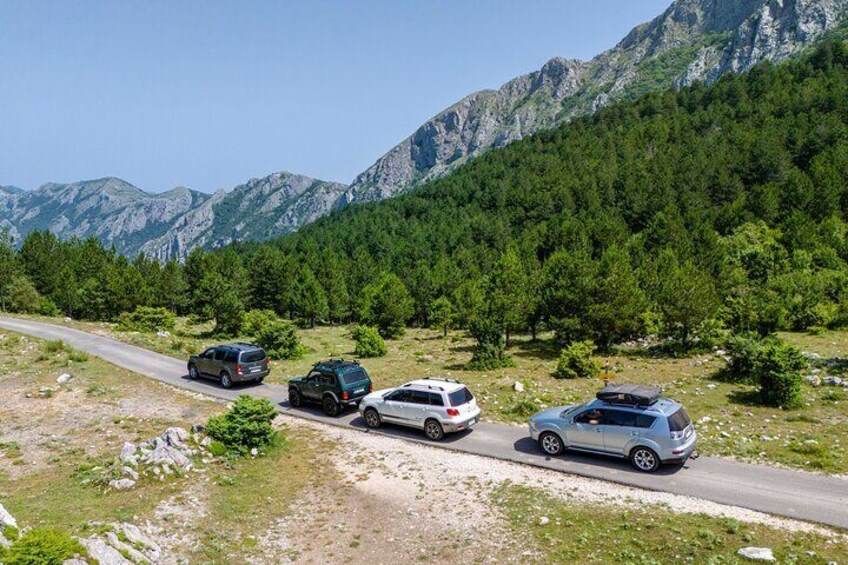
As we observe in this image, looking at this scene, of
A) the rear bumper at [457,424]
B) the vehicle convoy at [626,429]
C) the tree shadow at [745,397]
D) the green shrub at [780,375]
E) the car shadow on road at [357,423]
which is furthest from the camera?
the tree shadow at [745,397]

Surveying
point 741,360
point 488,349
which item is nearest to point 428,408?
point 488,349

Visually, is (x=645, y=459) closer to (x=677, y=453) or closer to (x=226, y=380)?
(x=677, y=453)

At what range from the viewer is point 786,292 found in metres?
41.5

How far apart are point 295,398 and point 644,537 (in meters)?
16.5

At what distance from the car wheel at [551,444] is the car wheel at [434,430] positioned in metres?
3.76

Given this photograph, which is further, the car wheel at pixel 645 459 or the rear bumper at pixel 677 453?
the car wheel at pixel 645 459

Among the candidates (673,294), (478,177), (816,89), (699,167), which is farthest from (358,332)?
(816,89)

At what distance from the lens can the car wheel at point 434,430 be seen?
59.2 feet

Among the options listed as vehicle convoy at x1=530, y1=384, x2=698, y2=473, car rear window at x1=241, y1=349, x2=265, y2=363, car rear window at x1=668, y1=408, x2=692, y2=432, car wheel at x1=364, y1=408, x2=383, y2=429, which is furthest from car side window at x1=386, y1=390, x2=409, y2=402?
car rear window at x1=241, y1=349, x2=265, y2=363

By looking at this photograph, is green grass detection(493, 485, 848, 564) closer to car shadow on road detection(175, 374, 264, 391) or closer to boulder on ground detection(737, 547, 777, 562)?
boulder on ground detection(737, 547, 777, 562)

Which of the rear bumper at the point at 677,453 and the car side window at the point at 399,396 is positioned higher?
the car side window at the point at 399,396

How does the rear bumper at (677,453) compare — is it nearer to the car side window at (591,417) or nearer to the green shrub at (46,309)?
the car side window at (591,417)

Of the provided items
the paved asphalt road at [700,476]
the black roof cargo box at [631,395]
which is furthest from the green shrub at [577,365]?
the black roof cargo box at [631,395]

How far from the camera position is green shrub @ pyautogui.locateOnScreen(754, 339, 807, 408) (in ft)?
64.4
